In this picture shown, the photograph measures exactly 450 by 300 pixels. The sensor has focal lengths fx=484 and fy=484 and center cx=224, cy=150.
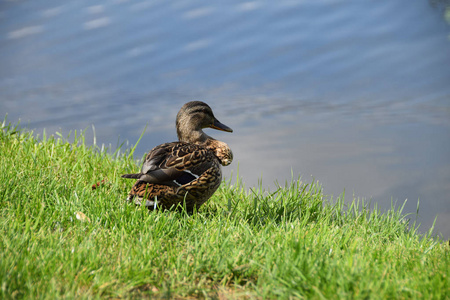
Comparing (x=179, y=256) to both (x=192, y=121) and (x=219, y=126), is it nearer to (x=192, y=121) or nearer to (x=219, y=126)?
(x=192, y=121)

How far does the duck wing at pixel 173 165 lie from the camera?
16.8 ft

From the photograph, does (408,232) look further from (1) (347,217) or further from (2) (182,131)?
(2) (182,131)

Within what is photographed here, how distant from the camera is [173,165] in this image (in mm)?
5191

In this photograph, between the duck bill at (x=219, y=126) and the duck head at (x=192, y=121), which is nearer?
the duck head at (x=192, y=121)

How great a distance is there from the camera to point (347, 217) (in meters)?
6.08

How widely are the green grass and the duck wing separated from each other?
407mm

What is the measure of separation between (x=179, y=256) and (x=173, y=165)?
1.74 m

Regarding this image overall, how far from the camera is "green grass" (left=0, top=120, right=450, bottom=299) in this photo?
318 cm

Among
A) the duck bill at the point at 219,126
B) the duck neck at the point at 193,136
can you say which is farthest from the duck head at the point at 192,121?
the duck bill at the point at 219,126

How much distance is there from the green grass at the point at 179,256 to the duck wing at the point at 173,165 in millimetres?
407

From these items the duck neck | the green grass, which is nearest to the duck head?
the duck neck

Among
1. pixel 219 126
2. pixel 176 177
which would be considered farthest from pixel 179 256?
pixel 219 126

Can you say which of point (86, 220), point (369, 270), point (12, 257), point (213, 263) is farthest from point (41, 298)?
point (369, 270)

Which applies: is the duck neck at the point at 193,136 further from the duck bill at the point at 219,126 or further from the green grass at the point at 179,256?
the green grass at the point at 179,256
